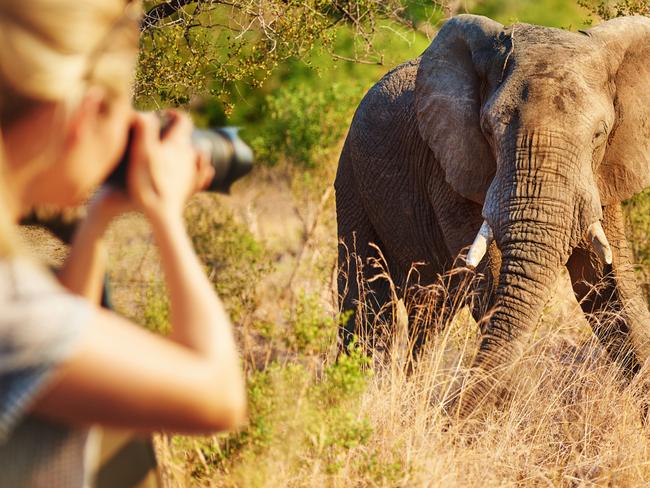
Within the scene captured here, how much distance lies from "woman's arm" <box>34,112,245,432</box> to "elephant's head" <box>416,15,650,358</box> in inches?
141

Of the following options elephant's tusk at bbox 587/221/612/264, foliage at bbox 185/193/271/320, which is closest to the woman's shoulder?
elephant's tusk at bbox 587/221/612/264

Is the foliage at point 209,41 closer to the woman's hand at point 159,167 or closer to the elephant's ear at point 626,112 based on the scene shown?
the elephant's ear at point 626,112

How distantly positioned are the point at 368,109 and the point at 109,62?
594 cm

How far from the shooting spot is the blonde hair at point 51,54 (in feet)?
4.37

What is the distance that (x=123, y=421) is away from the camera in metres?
1.30

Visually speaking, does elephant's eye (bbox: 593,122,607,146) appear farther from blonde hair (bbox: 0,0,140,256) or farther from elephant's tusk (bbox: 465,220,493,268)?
blonde hair (bbox: 0,0,140,256)

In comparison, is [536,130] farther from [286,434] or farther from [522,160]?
[286,434]

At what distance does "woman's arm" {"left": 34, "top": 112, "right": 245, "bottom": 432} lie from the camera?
1262 millimetres

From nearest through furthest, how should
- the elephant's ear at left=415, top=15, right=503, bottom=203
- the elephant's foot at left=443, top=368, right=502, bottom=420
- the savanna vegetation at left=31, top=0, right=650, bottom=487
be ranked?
1. the savanna vegetation at left=31, top=0, right=650, bottom=487
2. the elephant's foot at left=443, top=368, right=502, bottom=420
3. the elephant's ear at left=415, top=15, right=503, bottom=203

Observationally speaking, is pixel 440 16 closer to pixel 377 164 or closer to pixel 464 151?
pixel 377 164

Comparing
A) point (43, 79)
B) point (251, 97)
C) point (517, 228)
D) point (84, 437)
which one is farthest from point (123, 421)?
point (251, 97)

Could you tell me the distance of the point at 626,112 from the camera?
18.7 feet

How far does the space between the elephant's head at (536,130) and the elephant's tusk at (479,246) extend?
0.01m

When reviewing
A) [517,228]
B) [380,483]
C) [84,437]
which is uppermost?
[84,437]
